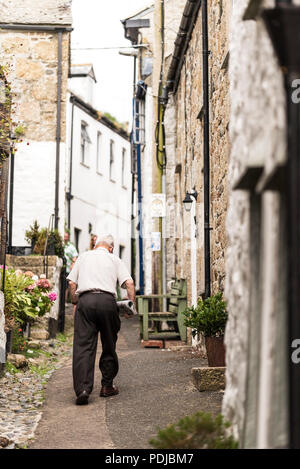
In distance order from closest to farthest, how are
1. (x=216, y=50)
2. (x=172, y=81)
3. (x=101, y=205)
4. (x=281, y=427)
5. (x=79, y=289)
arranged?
1. (x=281, y=427)
2. (x=79, y=289)
3. (x=216, y=50)
4. (x=172, y=81)
5. (x=101, y=205)

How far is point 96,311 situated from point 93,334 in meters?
0.23

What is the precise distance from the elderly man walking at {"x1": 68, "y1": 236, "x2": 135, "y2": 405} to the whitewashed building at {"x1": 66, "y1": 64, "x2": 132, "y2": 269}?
1407 cm

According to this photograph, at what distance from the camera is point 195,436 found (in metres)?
3.52

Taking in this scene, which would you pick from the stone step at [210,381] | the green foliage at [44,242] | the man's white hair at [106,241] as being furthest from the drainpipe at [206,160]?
the green foliage at [44,242]

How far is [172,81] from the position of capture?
46.0 feet

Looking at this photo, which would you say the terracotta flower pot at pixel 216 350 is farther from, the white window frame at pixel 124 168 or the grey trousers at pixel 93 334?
the white window frame at pixel 124 168

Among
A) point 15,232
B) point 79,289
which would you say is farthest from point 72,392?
point 15,232

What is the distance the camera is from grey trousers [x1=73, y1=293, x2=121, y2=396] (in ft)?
22.0

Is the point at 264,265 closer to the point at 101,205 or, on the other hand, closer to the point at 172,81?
the point at 172,81

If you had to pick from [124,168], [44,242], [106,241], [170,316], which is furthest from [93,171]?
[106,241]

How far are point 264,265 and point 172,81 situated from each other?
1147 cm

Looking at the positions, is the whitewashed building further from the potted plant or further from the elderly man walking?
the potted plant

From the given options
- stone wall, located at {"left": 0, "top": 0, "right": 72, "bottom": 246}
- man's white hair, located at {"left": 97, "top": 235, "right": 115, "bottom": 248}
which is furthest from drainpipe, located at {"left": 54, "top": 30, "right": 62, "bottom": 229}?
man's white hair, located at {"left": 97, "top": 235, "right": 115, "bottom": 248}

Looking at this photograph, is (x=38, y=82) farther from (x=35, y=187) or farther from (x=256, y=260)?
(x=256, y=260)
